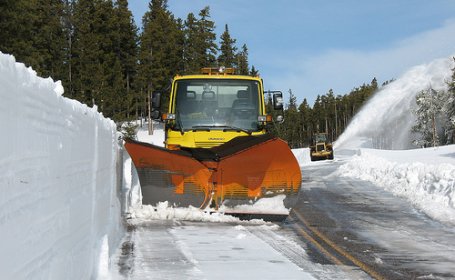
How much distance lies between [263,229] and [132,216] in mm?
2135

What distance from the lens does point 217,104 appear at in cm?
982

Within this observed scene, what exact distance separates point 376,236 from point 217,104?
369 cm

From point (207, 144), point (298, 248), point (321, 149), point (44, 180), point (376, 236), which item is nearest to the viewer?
point (44, 180)

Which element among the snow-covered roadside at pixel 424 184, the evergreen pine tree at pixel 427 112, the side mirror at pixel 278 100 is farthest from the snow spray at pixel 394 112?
the side mirror at pixel 278 100

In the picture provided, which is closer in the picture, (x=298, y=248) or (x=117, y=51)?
(x=298, y=248)

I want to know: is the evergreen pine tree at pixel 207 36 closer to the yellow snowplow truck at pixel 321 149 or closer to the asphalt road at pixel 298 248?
the yellow snowplow truck at pixel 321 149

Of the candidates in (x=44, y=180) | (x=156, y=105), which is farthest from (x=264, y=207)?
(x=44, y=180)

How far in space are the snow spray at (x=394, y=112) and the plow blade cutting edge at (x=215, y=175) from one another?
194 feet

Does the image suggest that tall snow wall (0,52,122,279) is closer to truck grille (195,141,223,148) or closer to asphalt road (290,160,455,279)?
asphalt road (290,160,455,279)

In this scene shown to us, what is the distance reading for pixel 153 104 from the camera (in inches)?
391

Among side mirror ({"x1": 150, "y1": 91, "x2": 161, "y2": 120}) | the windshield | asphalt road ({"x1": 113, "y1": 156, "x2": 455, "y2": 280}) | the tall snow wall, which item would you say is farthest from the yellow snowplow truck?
the tall snow wall

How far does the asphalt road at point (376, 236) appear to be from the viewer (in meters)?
5.92

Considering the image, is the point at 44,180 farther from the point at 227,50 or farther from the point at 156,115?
the point at 227,50

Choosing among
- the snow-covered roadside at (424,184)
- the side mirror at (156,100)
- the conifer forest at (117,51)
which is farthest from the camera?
the conifer forest at (117,51)
